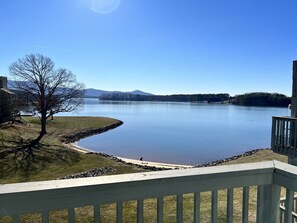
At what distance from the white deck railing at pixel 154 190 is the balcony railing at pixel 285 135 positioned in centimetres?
669

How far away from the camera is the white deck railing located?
3.69 feet

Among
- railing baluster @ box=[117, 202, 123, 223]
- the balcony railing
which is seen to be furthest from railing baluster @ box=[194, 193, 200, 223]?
the balcony railing

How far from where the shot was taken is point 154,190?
4.29 feet

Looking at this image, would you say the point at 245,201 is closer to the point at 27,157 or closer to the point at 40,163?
the point at 40,163

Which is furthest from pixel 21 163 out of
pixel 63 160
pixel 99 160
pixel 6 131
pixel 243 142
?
pixel 243 142

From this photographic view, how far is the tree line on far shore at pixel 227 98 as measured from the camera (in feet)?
255

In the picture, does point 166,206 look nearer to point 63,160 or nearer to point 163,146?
point 63,160

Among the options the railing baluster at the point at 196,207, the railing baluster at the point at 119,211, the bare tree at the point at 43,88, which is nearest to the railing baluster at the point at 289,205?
Result: the railing baluster at the point at 196,207

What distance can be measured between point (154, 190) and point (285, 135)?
7573 millimetres

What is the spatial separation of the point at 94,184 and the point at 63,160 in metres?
13.9

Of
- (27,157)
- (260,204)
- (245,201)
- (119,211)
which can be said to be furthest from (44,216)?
(27,157)

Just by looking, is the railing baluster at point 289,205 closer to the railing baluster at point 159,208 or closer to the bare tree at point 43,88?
the railing baluster at point 159,208

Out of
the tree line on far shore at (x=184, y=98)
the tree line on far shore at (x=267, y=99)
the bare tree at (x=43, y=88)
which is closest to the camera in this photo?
the bare tree at (x=43, y=88)

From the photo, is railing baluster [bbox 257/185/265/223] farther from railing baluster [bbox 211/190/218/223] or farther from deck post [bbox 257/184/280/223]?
railing baluster [bbox 211/190/218/223]
